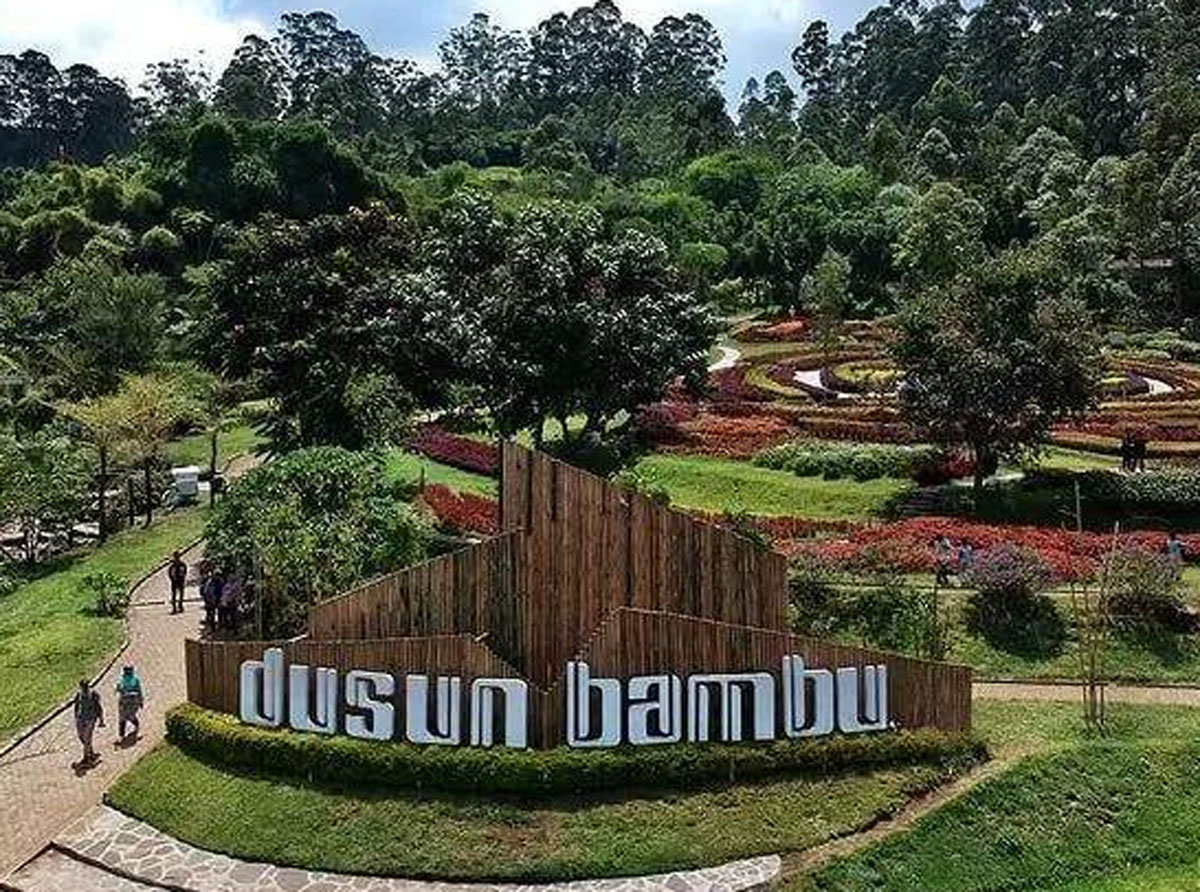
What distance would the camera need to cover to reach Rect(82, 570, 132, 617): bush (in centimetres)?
2681

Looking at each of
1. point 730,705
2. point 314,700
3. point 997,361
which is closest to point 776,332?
point 997,361

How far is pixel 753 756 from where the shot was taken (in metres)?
17.8

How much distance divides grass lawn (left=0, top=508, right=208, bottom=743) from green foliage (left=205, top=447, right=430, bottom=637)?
9.03 ft

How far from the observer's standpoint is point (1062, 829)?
677 inches

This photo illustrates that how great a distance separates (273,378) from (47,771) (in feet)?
48.4

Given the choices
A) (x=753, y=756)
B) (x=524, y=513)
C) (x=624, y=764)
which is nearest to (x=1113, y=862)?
(x=753, y=756)

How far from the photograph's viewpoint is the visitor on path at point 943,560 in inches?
942

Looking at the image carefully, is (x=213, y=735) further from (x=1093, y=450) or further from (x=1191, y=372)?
A: (x=1191, y=372)

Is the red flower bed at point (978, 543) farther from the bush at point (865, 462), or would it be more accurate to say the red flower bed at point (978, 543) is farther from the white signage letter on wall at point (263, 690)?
the white signage letter on wall at point (263, 690)

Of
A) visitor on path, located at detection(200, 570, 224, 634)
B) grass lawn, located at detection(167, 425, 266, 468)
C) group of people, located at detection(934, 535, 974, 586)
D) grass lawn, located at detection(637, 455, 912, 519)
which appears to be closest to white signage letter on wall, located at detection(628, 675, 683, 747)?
group of people, located at detection(934, 535, 974, 586)

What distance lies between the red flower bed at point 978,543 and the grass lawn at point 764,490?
11.8 ft

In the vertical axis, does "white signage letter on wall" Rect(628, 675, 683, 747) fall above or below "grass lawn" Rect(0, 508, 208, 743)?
above

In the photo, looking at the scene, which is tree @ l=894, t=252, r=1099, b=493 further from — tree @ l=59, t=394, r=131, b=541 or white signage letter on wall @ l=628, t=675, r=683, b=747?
tree @ l=59, t=394, r=131, b=541

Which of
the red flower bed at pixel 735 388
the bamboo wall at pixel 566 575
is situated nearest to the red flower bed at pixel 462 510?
the bamboo wall at pixel 566 575
